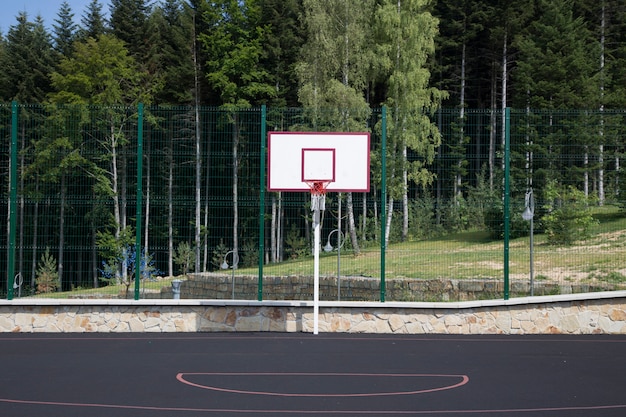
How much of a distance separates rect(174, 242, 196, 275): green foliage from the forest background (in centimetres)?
4

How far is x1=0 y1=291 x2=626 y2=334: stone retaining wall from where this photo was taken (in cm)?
1292

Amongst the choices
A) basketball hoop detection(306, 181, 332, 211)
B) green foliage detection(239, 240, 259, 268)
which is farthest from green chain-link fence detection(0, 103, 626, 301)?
basketball hoop detection(306, 181, 332, 211)

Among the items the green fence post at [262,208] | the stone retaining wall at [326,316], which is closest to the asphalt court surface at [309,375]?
the stone retaining wall at [326,316]

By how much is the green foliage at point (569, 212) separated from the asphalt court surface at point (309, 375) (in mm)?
2181

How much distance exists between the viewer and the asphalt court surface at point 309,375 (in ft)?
25.1

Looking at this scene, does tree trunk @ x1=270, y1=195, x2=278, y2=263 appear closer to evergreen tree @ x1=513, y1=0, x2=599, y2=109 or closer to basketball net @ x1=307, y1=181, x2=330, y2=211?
basketball net @ x1=307, y1=181, x2=330, y2=211

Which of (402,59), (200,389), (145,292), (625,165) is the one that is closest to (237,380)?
(200,389)

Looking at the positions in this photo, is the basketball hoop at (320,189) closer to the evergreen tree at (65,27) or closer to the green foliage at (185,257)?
the green foliage at (185,257)

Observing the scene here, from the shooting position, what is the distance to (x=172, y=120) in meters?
14.0

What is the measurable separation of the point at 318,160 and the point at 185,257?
10.7 ft

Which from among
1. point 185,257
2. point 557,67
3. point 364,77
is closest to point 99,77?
point 364,77

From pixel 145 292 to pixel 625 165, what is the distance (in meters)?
8.70

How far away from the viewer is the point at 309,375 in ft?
30.8

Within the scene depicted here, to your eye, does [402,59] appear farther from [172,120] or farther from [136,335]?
[136,335]
